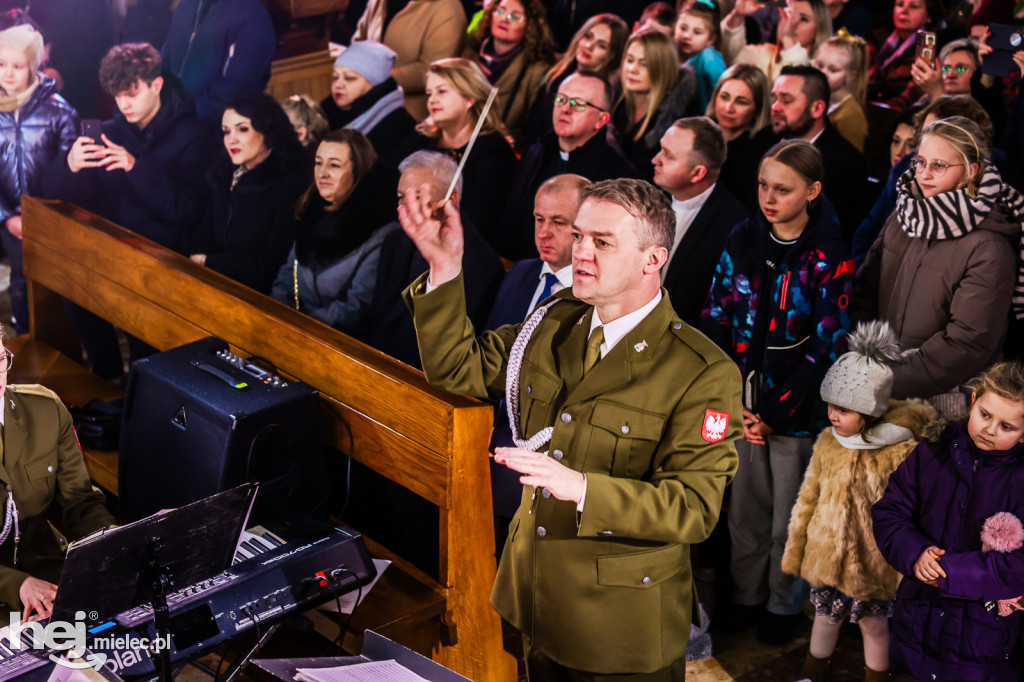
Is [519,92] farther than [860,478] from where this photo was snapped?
Yes

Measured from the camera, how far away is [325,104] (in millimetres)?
5727

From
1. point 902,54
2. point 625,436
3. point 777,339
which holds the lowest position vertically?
point 777,339

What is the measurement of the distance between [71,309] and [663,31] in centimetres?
283

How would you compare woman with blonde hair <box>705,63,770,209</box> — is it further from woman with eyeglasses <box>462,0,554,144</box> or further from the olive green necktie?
the olive green necktie

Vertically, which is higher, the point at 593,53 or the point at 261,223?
the point at 593,53

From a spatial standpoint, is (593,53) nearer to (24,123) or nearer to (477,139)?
(477,139)

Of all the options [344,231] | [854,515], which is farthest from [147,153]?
[854,515]

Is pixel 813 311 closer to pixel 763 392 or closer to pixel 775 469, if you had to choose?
pixel 763 392

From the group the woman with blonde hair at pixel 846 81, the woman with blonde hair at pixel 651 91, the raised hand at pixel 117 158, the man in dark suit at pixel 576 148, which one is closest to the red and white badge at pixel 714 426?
the man in dark suit at pixel 576 148

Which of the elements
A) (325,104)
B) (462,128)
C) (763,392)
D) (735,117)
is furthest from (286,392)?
(325,104)

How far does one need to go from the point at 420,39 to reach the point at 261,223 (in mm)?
1711

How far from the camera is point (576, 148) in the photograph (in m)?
4.25

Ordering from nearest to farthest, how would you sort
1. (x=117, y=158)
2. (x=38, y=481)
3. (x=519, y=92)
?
(x=38, y=481), (x=117, y=158), (x=519, y=92)

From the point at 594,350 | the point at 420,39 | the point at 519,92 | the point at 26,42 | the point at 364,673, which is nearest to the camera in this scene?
the point at 364,673
